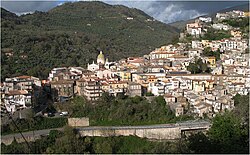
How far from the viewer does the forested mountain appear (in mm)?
19211

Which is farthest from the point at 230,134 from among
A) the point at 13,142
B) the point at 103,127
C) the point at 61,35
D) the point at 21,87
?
the point at 61,35

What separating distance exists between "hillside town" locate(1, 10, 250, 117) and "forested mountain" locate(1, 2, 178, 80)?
2358mm

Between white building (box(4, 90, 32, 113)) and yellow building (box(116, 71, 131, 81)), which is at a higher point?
yellow building (box(116, 71, 131, 81))

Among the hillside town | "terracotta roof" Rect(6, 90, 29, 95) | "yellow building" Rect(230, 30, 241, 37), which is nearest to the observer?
"terracotta roof" Rect(6, 90, 29, 95)

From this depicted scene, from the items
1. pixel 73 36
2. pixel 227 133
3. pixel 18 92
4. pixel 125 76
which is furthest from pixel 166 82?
pixel 73 36

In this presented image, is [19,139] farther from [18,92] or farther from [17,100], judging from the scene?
[18,92]

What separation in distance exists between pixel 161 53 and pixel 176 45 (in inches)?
83.9

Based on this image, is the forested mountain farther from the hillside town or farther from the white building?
the white building

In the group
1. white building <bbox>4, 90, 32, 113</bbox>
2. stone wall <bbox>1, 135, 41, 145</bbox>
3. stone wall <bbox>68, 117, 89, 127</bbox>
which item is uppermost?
white building <bbox>4, 90, 32, 113</bbox>

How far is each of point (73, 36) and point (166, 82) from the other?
12.9m

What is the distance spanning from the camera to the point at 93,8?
1594 inches

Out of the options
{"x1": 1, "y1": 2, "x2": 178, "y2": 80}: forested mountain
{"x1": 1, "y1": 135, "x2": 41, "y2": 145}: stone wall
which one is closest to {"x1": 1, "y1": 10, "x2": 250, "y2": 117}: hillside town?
{"x1": 1, "y1": 135, "x2": 41, "y2": 145}: stone wall

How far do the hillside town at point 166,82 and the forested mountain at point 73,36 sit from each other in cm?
236

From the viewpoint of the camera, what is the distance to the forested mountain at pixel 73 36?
63.0 feet
